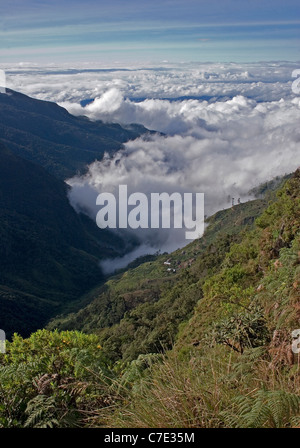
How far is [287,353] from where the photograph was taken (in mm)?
7762

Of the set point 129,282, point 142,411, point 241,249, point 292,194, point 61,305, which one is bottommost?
point 61,305

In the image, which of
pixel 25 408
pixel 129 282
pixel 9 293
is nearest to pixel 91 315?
pixel 129 282

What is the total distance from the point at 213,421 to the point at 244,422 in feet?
1.60

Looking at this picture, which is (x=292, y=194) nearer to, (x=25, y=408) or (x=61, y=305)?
(x=25, y=408)

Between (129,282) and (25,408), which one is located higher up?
(25,408)

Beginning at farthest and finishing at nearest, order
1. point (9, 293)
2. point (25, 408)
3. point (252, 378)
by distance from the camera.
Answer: point (9, 293), point (25, 408), point (252, 378)

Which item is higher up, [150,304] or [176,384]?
[176,384]

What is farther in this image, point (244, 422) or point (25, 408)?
point (25, 408)

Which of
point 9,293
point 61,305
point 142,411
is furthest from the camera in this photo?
point 61,305

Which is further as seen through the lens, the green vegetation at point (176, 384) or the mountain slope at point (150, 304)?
the mountain slope at point (150, 304)

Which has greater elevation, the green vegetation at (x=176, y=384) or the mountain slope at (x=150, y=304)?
the green vegetation at (x=176, y=384)

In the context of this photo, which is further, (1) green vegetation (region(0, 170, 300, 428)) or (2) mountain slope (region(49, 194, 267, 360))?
(2) mountain slope (region(49, 194, 267, 360))

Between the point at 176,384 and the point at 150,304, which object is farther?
the point at 150,304

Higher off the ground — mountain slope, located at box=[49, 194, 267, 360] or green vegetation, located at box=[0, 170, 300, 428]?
green vegetation, located at box=[0, 170, 300, 428]
